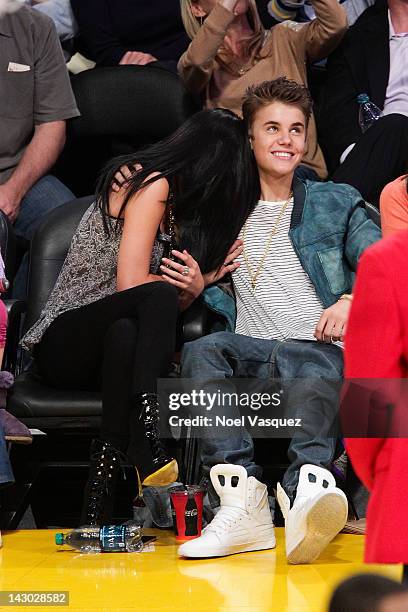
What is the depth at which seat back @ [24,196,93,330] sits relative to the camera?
3566 millimetres

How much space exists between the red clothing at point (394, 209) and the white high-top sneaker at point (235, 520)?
85 centimetres

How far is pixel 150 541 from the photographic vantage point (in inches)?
116

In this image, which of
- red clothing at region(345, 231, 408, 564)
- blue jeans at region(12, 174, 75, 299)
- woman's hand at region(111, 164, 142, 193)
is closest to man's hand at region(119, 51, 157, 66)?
blue jeans at region(12, 174, 75, 299)

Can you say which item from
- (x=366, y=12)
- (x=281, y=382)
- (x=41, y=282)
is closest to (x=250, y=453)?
(x=281, y=382)

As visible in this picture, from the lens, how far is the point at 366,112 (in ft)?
13.9

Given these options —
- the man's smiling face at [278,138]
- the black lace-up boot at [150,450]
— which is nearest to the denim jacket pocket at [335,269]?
the man's smiling face at [278,138]

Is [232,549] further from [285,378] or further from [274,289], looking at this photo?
[274,289]

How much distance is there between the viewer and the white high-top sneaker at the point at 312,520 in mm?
2572

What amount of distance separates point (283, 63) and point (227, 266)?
115 cm

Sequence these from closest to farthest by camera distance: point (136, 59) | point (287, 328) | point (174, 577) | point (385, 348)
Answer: point (385, 348)
point (174, 577)
point (287, 328)
point (136, 59)

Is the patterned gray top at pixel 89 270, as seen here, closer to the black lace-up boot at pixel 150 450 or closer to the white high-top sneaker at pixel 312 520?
the black lace-up boot at pixel 150 450

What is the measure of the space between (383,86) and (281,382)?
1691 millimetres

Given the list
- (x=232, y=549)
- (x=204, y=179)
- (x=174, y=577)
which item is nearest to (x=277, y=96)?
(x=204, y=179)

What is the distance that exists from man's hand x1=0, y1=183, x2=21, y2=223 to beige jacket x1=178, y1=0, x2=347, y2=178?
0.81 m
